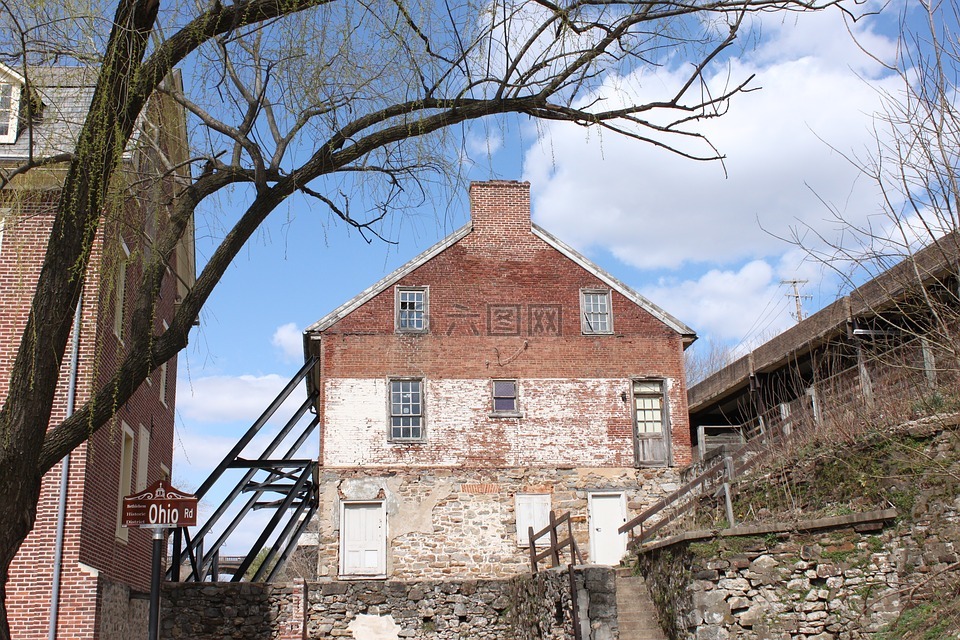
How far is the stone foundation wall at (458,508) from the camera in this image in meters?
20.7

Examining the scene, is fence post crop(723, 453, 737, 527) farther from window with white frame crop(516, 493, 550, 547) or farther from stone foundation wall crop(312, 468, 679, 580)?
window with white frame crop(516, 493, 550, 547)

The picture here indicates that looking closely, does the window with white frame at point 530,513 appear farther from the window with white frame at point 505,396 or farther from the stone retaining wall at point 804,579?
the stone retaining wall at point 804,579

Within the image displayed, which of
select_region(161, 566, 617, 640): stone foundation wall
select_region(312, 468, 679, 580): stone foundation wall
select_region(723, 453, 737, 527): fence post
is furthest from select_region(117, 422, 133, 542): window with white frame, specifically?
select_region(723, 453, 737, 527): fence post

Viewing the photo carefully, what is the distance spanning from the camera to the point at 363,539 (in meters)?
20.8

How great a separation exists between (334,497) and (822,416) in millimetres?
10640

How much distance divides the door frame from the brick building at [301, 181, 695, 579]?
31 mm

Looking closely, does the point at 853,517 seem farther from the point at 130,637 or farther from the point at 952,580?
the point at 130,637

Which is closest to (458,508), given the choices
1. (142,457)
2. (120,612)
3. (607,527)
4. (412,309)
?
(607,527)

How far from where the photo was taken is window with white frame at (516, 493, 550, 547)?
68.9 feet

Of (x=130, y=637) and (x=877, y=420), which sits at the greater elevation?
(x=877, y=420)

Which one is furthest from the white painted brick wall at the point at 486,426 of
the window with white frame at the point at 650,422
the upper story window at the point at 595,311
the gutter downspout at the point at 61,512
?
the gutter downspout at the point at 61,512

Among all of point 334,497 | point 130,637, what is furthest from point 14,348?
point 334,497

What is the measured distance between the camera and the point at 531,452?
21.8m

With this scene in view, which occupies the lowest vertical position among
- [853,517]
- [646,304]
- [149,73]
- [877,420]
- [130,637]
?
[130,637]
